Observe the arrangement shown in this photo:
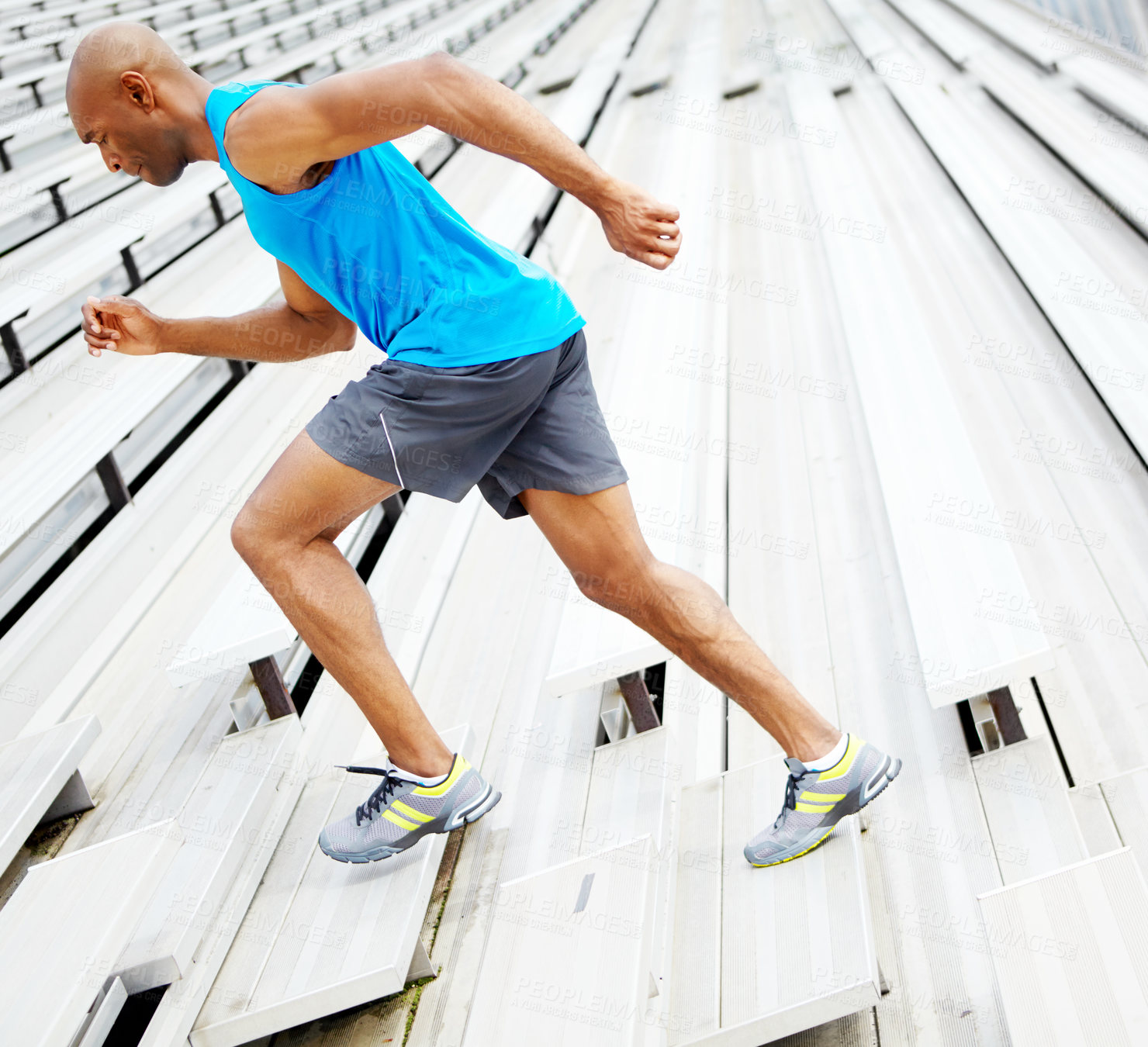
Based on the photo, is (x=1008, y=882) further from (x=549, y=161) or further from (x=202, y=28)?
(x=202, y=28)

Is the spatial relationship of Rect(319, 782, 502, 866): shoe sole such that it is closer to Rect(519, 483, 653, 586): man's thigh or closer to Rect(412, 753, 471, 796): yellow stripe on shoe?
Rect(412, 753, 471, 796): yellow stripe on shoe

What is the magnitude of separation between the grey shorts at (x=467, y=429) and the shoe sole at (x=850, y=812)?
19.2 inches

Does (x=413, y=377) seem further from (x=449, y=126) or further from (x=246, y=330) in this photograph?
(x=246, y=330)

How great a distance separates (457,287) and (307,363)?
2082mm

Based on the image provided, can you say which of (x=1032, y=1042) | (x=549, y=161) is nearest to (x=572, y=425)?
(x=549, y=161)

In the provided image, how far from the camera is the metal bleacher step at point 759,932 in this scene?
45.6 inches

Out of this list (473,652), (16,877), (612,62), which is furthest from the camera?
(612,62)

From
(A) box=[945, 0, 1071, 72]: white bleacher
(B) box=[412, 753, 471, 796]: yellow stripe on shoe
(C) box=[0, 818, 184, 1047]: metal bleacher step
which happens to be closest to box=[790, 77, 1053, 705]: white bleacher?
(B) box=[412, 753, 471, 796]: yellow stripe on shoe

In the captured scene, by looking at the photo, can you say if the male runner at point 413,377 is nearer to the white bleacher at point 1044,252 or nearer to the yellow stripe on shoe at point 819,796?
the yellow stripe on shoe at point 819,796

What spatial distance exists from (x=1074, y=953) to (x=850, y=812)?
12.6 inches

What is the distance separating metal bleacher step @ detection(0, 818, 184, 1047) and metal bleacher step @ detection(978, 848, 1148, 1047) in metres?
0.90

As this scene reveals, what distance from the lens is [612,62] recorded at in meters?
7.21

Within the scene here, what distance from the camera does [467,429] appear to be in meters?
1.30

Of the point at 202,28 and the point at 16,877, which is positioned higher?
the point at 202,28
